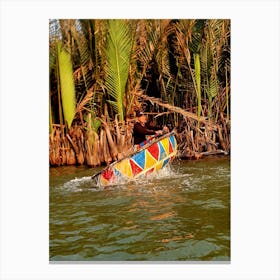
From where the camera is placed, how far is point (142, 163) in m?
6.56

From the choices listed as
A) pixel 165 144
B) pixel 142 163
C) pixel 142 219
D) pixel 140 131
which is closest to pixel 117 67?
pixel 140 131

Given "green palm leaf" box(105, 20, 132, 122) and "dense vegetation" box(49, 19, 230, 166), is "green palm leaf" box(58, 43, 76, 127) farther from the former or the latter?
"green palm leaf" box(105, 20, 132, 122)

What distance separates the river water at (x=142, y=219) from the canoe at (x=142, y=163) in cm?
12

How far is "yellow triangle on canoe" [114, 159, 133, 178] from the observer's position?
252 inches

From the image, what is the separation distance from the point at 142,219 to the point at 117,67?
2.24 m

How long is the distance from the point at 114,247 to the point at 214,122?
2.54 meters

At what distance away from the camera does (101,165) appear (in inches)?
281

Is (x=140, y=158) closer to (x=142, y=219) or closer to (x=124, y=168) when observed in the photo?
(x=124, y=168)

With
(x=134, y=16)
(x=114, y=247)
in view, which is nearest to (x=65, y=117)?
(x=134, y=16)

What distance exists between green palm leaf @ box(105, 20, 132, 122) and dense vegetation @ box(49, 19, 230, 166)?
0.01 m

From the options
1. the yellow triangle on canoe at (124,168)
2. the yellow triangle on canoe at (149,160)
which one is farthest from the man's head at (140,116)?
the yellow triangle on canoe at (124,168)

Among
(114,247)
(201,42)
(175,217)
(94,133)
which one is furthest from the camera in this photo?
(94,133)

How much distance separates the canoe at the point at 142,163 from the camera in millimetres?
6348
